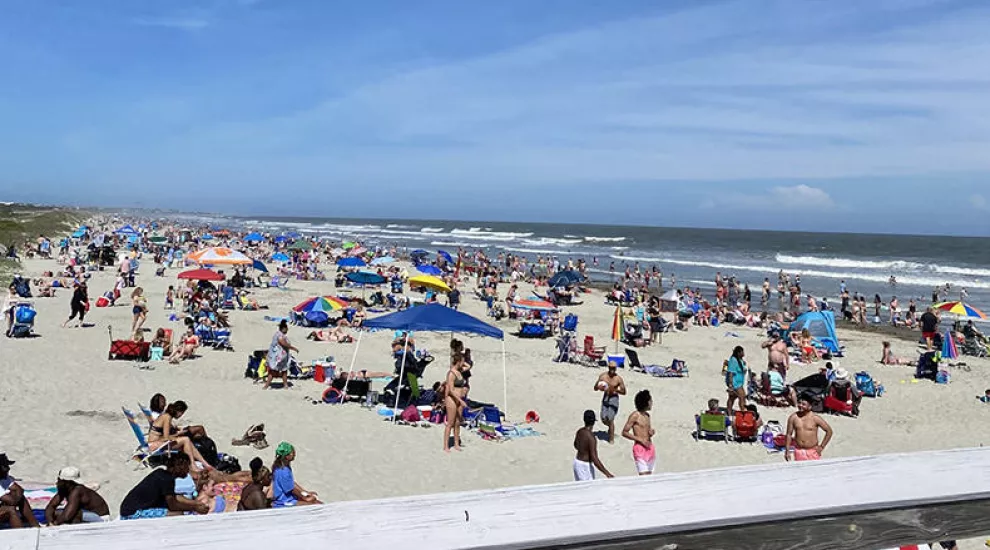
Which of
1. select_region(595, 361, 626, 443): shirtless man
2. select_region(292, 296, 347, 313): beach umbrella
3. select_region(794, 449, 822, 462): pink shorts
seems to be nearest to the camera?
select_region(794, 449, 822, 462): pink shorts

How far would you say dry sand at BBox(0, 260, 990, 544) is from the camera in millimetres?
8727

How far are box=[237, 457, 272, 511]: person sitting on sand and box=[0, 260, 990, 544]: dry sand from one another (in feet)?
4.26

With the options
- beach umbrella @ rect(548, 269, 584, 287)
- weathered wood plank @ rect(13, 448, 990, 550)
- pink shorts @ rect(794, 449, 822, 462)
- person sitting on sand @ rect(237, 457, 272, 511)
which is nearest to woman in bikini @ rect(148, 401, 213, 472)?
person sitting on sand @ rect(237, 457, 272, 511)

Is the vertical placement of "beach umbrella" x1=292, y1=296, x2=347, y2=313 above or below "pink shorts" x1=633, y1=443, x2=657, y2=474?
above

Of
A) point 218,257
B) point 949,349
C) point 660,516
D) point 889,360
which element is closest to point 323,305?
point 218,257

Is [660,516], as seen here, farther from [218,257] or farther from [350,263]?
[350,263]

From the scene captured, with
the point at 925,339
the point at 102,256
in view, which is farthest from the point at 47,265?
the point at 925,339

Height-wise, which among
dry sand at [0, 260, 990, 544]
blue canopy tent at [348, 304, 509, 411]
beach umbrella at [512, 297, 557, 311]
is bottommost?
dry sand at [0, 260, 990, 544]

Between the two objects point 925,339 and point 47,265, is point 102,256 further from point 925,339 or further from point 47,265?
point 925,339

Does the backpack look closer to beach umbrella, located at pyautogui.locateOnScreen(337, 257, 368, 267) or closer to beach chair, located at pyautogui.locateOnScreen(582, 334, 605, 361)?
beach chair, located at pyautogui.locateOnScreen(582, 334, 605, 361)

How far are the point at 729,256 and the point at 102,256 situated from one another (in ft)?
162

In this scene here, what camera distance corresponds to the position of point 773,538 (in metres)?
1.22

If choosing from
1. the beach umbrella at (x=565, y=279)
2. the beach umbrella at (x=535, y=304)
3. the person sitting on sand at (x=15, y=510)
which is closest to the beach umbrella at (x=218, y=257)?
the beach umbrella at (x=535, y=304)

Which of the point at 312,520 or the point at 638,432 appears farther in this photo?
the point at 638,432
